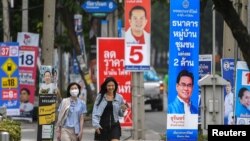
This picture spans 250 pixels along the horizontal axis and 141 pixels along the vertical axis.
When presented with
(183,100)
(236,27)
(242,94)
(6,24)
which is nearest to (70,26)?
(6,24)

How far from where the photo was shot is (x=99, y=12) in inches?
1142

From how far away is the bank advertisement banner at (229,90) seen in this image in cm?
1977

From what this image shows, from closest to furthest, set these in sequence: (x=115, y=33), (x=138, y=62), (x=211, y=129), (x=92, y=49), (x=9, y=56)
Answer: (x=211, y=129), (x=138, y=62), (x=9, y=56), (x=115, y=33), (x=92, y=49)

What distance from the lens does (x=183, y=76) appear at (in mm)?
18422

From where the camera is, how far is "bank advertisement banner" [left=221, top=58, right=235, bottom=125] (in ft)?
64.8

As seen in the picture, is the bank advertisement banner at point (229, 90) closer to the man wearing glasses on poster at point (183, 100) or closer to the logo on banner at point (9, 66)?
the man wearing glasses on poster at point (183, 100)

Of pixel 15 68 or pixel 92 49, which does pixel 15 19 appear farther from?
pixel 15 68

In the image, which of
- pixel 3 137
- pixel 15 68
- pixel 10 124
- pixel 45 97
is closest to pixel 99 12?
pixel 15 68

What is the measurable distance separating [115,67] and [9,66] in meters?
4.80

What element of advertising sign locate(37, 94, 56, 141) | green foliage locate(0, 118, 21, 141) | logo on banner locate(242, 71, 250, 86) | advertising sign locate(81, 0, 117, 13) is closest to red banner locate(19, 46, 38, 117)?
advertising sign locate(81, 0, 117, 13)

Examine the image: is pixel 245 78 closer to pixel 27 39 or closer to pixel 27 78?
pixel 27 39

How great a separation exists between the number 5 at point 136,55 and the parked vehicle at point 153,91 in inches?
711

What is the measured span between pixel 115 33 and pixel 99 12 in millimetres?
5373

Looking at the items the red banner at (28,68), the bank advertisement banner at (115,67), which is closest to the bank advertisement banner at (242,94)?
the bank advertisement banner at (115,67)
